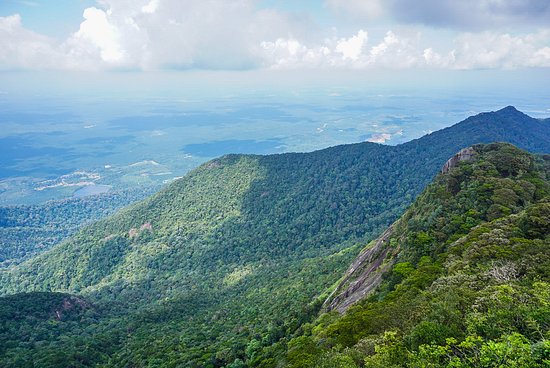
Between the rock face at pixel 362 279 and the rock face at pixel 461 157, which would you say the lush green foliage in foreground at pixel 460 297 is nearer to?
Answer: the rock face at pixel 362 279

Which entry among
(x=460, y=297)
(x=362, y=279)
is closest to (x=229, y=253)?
(x=362, y=279)

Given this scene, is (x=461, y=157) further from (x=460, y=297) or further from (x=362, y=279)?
(x=460, y=297)

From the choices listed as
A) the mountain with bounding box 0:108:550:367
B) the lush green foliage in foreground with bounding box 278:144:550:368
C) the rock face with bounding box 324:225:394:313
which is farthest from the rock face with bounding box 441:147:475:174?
the mountain with bounding box 0:108:550:367

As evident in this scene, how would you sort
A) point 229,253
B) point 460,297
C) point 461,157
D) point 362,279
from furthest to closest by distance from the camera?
point 229,253
point 461,157
point 362,279
point 460,297

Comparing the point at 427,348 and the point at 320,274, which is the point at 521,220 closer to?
the point at 427,348

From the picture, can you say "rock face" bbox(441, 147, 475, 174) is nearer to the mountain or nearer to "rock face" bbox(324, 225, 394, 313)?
"rock face" bbox(324, 225, 394, 313)

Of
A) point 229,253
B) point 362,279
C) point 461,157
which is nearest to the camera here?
point 362,279

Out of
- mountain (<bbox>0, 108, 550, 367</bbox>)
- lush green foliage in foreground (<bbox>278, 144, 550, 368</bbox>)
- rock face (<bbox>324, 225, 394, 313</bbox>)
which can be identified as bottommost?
mountain (<bbox>0, 108, 550, 367</bbox>)
